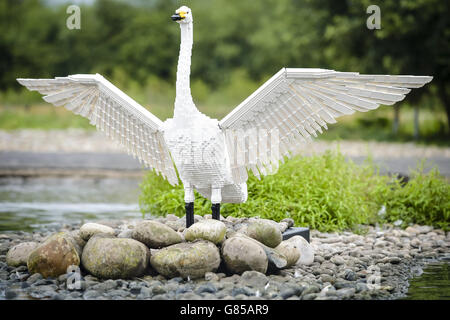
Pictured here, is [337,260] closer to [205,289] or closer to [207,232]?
[207,232]

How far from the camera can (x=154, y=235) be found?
5.61m

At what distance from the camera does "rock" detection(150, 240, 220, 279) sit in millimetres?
5254

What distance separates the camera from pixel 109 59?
3756 cm

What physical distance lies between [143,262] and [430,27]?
1802 cm

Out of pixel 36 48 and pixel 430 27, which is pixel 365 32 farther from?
pixel 36 48

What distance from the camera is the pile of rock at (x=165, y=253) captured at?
5.28m

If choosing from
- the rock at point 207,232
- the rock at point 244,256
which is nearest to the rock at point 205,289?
the rock at point 244,256

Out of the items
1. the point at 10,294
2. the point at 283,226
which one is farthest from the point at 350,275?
the point at 10,294

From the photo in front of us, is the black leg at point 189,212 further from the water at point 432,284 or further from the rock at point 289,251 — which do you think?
the water at point 432,284

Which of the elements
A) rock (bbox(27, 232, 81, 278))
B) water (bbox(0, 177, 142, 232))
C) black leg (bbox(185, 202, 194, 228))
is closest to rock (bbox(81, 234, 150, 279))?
rock (bbox(27, 232, 81, 278))

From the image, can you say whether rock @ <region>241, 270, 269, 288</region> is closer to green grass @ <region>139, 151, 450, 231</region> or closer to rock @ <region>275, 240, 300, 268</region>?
rock @ <region>275, 240, 300, 268</region>

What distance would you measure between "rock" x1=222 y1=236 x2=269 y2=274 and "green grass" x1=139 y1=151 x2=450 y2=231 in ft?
7.20

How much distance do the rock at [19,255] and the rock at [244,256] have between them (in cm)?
205
